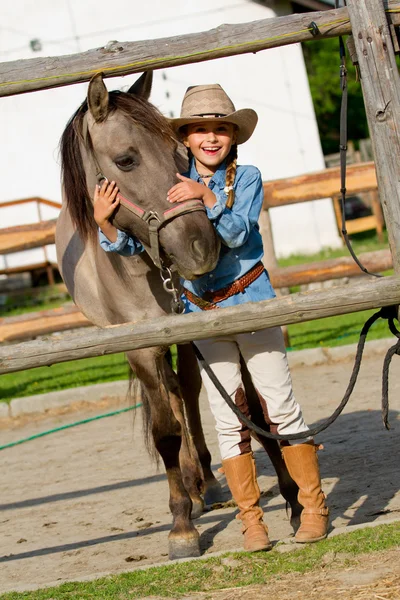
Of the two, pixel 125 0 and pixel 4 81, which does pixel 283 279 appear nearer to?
pixel 4 81

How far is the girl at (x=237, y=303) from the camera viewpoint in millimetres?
3578

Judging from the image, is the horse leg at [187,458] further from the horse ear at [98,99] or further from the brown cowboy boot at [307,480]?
the horse ear at [98,99]

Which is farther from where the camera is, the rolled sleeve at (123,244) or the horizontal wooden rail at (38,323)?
the horizontal wooden rail at (38,323)

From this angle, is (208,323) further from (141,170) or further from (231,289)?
(141,170)

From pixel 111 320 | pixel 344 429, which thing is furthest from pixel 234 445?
pixel 344 429

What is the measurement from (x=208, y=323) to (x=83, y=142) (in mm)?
1128

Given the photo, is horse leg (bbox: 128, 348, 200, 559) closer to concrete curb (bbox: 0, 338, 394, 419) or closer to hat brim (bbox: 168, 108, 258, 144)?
hat brim (bbox: 168, 108, 258, 144)

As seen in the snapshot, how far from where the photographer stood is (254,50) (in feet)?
11.5

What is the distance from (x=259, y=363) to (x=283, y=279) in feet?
16.4

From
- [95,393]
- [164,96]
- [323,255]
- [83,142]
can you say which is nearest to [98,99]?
[83,142]

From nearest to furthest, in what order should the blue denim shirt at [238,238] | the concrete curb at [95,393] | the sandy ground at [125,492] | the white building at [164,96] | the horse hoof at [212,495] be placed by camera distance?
the blue denim shirt at [238,238]
the sandy ground at [125,492]
the horse hoof at [212,495]
the concrete curb at [95,393]
the white building at [164,96]

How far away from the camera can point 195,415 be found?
5.07 m

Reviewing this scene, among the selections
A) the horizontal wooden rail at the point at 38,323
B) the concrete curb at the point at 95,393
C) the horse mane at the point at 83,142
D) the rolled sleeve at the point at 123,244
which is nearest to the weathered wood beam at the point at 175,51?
the horse mane at the point at 83,142

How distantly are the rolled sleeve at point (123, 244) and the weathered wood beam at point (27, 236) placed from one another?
4.83m
